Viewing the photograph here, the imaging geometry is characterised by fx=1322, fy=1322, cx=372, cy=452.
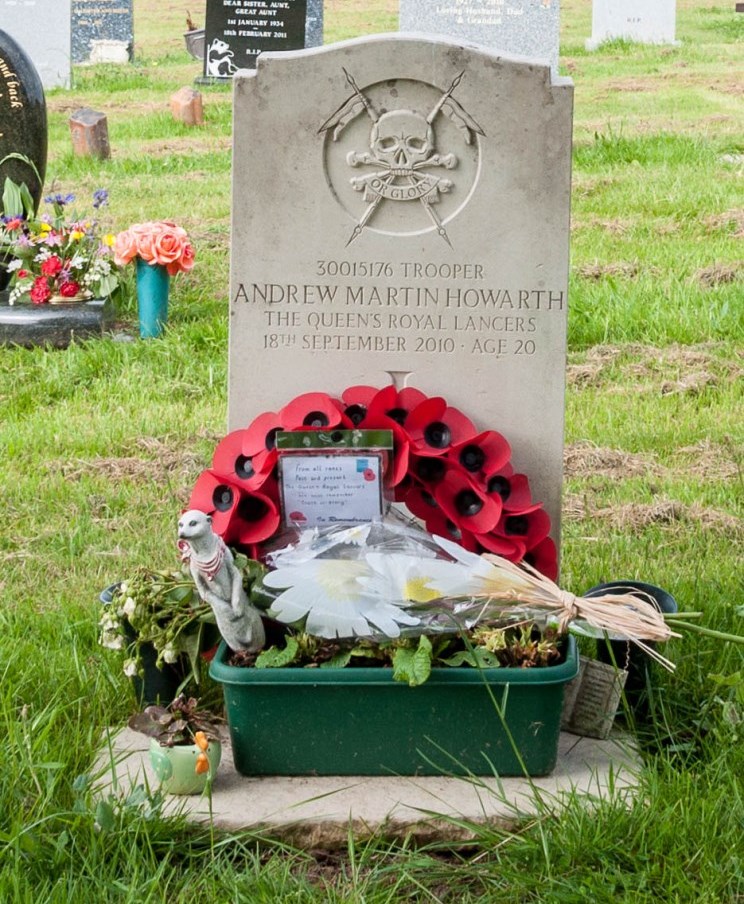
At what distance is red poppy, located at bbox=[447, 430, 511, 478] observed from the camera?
3.04 meters

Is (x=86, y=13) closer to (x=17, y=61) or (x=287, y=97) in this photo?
(x=17, y=61)

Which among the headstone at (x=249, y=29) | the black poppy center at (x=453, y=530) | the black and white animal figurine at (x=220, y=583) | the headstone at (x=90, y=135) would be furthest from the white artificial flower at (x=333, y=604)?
the headstone at (x=249, y=29)

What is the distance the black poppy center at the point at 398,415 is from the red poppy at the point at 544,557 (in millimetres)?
424

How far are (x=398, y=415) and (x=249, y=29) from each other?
36.7ft

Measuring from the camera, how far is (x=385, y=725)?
2619mm

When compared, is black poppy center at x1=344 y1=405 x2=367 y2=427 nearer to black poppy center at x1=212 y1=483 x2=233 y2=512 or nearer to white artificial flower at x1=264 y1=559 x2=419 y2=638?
black poppy center at x1=212 y1=483 x2=233 y2=512

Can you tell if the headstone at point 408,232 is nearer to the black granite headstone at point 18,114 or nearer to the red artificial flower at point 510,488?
the red artificial flower at point 510,488

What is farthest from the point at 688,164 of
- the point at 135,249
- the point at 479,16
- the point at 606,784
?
the point at 606,784

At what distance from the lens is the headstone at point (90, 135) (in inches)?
405

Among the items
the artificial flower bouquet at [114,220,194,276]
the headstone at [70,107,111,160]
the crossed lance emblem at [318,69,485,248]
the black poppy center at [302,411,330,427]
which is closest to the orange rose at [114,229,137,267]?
the artificial flower bouquet at [114,220,194,276]

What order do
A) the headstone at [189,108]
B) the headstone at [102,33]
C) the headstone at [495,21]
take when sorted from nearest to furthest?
the headstone at [495,21] < the headstone at [189,108] < the headstone at [102,33]

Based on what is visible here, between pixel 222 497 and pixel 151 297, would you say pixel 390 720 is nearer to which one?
pixel 222 497

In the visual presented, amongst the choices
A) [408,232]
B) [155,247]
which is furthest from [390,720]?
[155,247]

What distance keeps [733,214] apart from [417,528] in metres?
5.40
